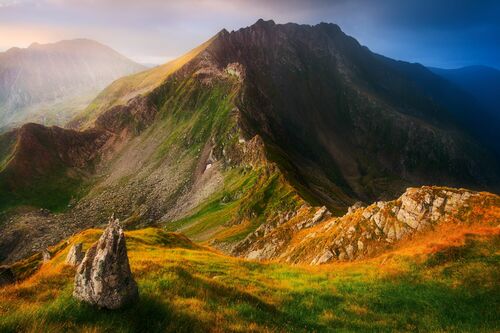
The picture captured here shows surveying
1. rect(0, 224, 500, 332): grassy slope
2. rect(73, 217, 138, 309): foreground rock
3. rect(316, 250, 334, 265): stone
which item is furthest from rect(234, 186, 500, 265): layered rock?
rect(73, 217, 138, 309): foreground rock

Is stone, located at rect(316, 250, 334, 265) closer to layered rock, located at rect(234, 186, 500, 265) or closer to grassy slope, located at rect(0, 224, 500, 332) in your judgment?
layered rock, located at rect(234, 186, 500, 265)

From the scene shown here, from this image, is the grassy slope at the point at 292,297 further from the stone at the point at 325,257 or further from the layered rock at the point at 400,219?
the stone at the point at 325,257

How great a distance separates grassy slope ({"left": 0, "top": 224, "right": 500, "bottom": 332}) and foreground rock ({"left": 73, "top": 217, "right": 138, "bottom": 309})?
1.73 ft

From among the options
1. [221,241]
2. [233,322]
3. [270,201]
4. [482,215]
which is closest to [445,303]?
[233,322]

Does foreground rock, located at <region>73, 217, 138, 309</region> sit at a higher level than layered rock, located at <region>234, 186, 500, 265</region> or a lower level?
higher

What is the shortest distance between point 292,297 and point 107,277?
11.9m

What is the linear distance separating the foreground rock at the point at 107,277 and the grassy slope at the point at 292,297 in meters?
0.53

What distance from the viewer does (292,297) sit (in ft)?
80.9

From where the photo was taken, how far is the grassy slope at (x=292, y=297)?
Answer: 51.9ft

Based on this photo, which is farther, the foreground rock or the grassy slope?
the foreground rock

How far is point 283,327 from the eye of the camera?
1794cm

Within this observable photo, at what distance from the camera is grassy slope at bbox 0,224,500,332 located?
15.8 m

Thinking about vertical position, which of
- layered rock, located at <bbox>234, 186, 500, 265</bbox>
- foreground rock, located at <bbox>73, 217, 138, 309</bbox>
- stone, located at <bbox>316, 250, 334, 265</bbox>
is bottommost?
stone, located at <bbox>316, 250, 334, 265</bbox>

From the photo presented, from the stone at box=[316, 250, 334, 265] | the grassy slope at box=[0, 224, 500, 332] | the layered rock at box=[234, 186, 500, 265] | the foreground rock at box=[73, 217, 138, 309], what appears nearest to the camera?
the grassy slope at box=[0, 224, 500, 332]
